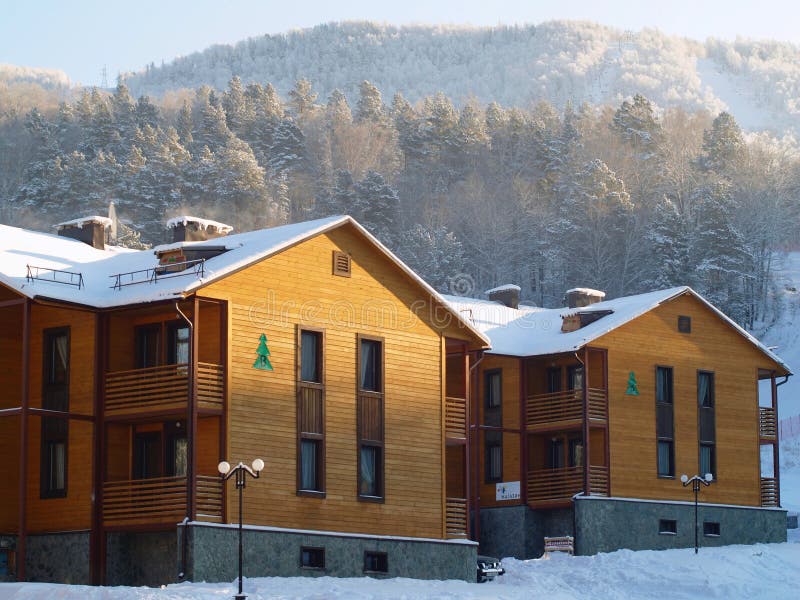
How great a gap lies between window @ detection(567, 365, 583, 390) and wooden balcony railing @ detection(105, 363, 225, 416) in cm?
1779

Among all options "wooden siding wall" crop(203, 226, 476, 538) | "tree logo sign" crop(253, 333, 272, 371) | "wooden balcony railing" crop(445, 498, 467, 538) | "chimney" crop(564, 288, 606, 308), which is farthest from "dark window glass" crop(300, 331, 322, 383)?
"chimney" crop(564, 288, 606, 308)

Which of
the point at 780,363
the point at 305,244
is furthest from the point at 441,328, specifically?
the point at 780,363

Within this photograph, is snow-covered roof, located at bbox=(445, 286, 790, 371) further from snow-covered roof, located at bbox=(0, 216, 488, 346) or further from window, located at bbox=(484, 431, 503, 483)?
snow-covered roof, located at bbox=(0, 216, 488, 346)

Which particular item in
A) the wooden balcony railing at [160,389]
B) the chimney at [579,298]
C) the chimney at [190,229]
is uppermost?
the chimney at [190,229]

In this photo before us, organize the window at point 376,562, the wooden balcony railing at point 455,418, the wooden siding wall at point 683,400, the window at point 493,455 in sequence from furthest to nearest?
the window at point 493,455 → the wooden siding wall at point 683,400 → the wooden balcony railing at point 455,418 → the window at point 376,562

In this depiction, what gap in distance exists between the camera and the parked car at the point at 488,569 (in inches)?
1699

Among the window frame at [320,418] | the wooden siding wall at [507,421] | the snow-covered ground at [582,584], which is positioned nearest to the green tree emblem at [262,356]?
the window frame at [320,418]

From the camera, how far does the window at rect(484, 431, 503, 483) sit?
2056 inches

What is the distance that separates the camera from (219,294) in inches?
1462

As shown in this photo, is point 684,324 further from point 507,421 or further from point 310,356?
point 310,356

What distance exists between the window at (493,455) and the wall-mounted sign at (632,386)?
4769 mm

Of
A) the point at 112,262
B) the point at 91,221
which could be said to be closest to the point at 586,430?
the point at 112,262

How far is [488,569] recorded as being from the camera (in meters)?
43.4

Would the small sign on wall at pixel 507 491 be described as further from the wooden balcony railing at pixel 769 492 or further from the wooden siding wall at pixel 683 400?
the wooden balcony railing at pixel 769 492
